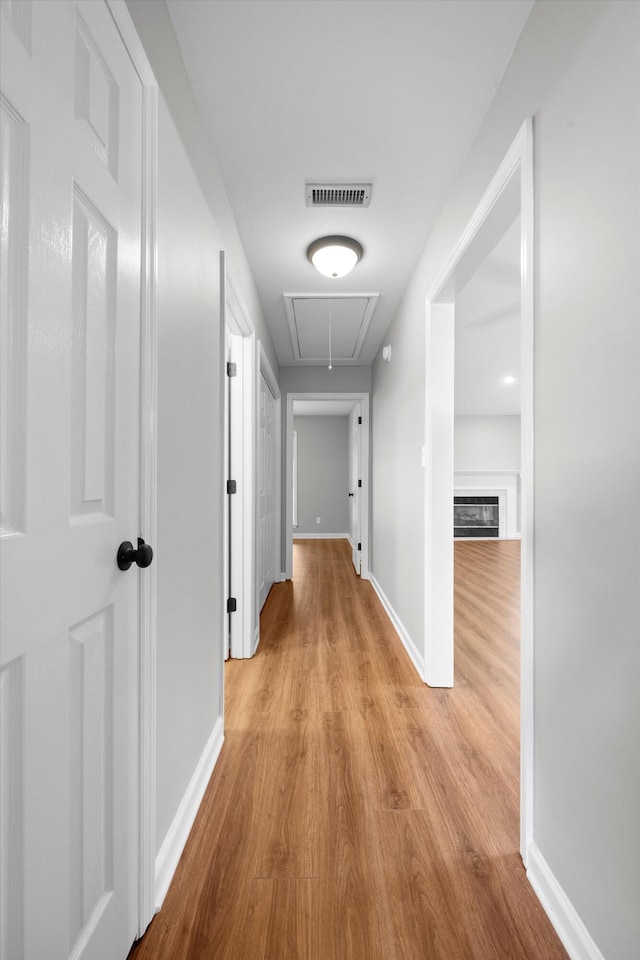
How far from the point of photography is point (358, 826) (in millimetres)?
1539

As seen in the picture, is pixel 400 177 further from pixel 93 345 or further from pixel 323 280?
pixel 93 345

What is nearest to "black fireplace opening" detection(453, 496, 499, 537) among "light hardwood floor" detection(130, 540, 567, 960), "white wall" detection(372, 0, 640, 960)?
"light hardwood floor" detection(130, 540, 567, 960)

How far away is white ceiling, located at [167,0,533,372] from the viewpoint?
1.41m

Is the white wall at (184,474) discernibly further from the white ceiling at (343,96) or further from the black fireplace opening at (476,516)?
the black fireplace opening at (476,516)

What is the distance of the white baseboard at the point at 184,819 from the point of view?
1.28m

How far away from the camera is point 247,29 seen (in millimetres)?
1448

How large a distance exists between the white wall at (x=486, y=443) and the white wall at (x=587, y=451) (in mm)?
7142

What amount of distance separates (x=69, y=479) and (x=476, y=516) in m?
8.54

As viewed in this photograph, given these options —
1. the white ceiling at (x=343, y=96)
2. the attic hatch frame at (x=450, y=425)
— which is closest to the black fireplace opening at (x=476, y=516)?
the attic hatch frame at (x=450, y=425)

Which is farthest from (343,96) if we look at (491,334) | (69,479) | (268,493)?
(491,334)

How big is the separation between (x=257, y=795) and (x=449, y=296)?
91.1 inches

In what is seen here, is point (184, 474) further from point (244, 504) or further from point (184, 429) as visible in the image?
point (244, 504)

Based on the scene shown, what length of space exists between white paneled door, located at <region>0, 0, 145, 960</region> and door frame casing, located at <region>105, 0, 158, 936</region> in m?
0.03

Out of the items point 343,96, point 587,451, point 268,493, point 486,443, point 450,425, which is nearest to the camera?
point 587,451
